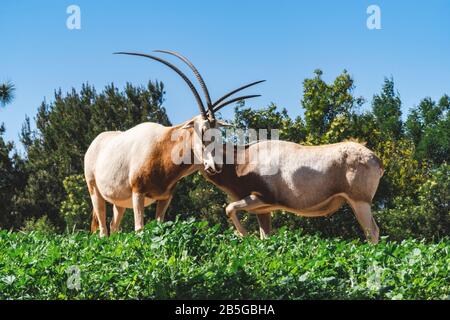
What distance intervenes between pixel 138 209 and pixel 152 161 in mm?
728

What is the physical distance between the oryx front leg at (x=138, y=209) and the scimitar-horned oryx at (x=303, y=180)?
1.13m

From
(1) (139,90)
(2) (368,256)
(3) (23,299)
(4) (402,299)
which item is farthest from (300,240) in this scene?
(1) (139,90)

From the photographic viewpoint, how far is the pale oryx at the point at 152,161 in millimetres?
10211

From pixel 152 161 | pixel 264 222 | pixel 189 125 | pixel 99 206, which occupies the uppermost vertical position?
pixel 189 125

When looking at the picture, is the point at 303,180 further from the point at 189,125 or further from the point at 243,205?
the point at 189,125

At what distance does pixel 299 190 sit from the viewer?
1088 cm

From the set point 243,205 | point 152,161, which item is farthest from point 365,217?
point 152,161

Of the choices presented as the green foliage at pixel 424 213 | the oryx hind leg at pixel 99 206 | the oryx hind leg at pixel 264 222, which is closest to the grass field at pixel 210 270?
the oryx hind leg at pixel 264 222

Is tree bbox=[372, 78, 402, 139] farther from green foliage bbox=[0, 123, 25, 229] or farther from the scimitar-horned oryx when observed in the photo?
the scimitar-horned oryx

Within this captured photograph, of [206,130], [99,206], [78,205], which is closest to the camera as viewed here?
[206,130]

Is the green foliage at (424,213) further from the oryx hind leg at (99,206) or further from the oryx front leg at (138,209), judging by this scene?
the oryx front leg at (138,209)

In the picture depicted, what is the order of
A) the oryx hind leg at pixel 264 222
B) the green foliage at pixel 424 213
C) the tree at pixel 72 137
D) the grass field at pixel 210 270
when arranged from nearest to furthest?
the grass field at pixel 210 270, the oryx hind leg at pixel 264 222, the green foliage at pixel 424 213, the tree at pixel 72 137

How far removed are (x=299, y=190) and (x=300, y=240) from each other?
2.74m

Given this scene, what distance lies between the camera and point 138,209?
33.8 feet
